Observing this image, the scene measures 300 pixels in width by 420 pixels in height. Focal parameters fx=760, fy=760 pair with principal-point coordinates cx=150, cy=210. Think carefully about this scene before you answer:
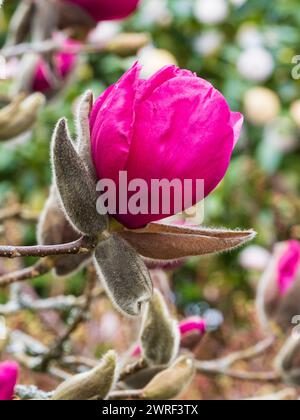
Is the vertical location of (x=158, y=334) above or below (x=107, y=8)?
below

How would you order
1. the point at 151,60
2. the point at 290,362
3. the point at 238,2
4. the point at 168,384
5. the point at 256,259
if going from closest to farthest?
the point at 168,384, the point at 290,362, the point at 256,259, the point at 151,60, the point at 238,2

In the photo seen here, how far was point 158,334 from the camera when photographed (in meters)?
0.49

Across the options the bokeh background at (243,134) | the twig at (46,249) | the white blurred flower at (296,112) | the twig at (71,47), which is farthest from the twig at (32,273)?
the white blurred flower at (296,112)

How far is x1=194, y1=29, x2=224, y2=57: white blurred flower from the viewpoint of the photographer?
235 cm

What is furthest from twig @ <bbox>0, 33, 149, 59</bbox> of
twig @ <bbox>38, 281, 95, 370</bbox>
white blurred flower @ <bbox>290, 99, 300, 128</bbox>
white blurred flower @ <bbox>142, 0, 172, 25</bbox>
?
white blurred flower @ <bbox>142, 0, 172, 25</bbox>

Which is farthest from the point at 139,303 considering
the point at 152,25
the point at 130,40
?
the point at 152,25

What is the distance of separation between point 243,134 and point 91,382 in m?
1.91

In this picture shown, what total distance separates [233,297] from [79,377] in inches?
54.1

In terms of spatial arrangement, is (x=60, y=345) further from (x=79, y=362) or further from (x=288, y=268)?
(x=288, y=268)

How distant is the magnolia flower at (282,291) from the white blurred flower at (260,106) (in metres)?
1.44

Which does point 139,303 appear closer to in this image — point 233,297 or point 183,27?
point 233,297

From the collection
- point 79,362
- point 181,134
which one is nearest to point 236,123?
point 181,134

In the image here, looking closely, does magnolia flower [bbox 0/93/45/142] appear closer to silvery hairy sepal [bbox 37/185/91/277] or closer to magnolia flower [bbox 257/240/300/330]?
silvery hairy sepal [bbox 37/185/91/277]
